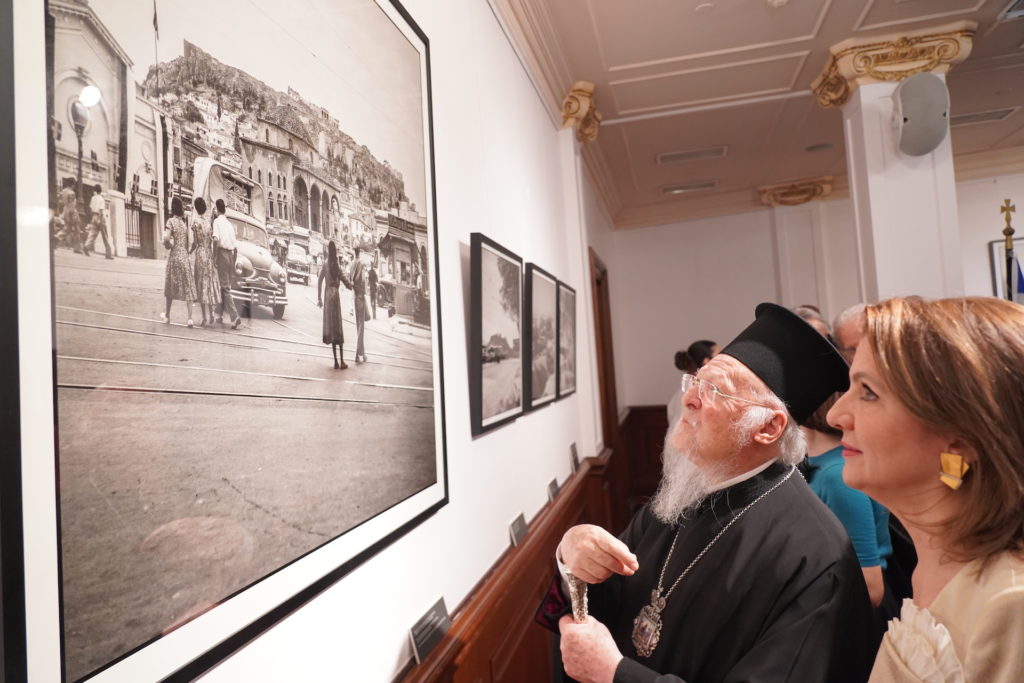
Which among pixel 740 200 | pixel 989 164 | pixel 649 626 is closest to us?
pixel 649 626

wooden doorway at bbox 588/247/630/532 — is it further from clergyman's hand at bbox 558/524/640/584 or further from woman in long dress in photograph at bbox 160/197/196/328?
woman in long dress in photograph at bbox 160/197/196/328

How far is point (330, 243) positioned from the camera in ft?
4.90

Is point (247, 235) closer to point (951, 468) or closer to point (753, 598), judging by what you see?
point (951, 468)

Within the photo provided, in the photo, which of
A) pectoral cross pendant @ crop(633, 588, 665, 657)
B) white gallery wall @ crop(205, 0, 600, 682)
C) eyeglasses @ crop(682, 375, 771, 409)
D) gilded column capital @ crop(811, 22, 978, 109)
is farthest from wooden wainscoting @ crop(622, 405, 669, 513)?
pectoral cross pendant @ crop(633, 588, 665, 657)

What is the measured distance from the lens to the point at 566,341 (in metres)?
4.67

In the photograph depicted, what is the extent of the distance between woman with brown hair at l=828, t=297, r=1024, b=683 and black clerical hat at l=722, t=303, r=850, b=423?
2.45ft

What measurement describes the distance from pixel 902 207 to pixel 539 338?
380 centimetres

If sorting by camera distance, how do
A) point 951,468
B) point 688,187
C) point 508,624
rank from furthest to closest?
A: point 688,187
point 508,624
point 951,468

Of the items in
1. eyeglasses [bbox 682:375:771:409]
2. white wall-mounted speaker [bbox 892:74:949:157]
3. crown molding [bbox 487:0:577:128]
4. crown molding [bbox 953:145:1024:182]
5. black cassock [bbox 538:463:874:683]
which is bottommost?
black cassock [bbox 538:463:874:683]

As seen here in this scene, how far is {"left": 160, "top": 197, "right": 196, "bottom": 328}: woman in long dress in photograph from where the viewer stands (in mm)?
992

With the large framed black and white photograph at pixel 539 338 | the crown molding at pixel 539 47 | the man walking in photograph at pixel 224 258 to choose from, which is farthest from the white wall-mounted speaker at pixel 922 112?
the man walking in photograph at pixel 224 258

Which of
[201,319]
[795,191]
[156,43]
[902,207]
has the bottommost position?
[201,319]

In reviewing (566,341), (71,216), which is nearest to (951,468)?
(71,216)

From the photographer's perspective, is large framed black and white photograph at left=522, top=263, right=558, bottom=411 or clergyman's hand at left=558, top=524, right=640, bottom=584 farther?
large framed black and white photograph at left=522, top=263, right=558, bottom=411
